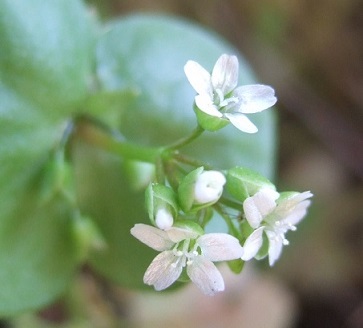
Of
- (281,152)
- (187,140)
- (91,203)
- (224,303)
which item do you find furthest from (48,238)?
(281,152)

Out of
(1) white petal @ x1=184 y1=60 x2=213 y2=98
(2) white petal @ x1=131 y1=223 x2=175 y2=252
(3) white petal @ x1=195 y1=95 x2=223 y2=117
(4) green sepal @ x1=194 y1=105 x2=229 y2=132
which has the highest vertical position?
(1) white petal @ x1=184 y1=60 x2=213 y2=98

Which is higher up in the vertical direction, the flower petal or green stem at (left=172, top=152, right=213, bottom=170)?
the flower petal

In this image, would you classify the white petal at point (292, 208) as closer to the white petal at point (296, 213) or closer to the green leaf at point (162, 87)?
the white petal at point (296, 213)

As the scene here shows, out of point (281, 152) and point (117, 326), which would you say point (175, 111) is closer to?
point (117, 326)

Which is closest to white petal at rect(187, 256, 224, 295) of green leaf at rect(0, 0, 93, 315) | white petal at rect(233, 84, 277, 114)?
white petal at rect(233, 84, 277, 114)

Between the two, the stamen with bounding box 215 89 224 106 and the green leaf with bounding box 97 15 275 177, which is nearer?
the stamen with bounding box 215 89 224 106

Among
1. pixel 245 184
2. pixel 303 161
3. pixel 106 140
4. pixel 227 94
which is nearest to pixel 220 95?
pixel 227 94

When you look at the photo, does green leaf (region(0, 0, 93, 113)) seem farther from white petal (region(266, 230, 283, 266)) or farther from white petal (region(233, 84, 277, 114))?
white petal (region(266, 230, 283, 266))
